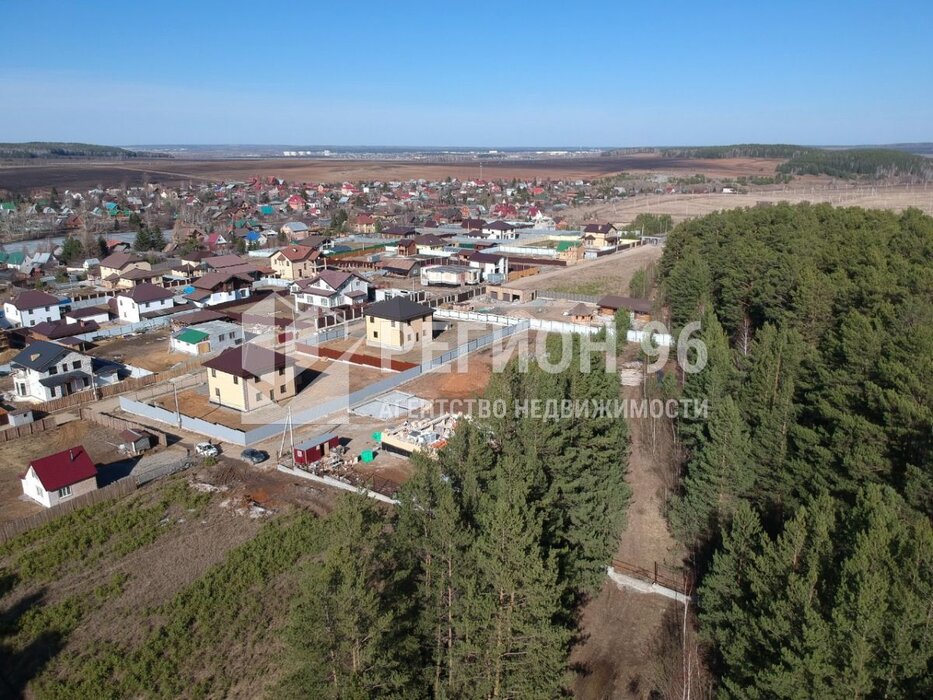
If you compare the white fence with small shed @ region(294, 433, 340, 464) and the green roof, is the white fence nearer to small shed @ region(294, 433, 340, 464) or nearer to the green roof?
the green roof

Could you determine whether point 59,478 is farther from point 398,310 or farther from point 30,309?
point 30,309

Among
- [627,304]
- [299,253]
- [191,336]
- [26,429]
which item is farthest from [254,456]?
[299,253]

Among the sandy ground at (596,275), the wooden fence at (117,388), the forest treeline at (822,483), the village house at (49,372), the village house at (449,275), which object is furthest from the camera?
the village house at (449,275)

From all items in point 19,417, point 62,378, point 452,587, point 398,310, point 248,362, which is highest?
point 398,310

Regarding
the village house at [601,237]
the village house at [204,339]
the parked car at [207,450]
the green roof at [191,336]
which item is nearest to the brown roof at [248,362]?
the parked car at [207,450]

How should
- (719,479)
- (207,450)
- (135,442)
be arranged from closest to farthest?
(719,479) → (207,450) → (135,442)

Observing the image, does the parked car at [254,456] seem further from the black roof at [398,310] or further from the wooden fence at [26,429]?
the black roof at [398,310]
